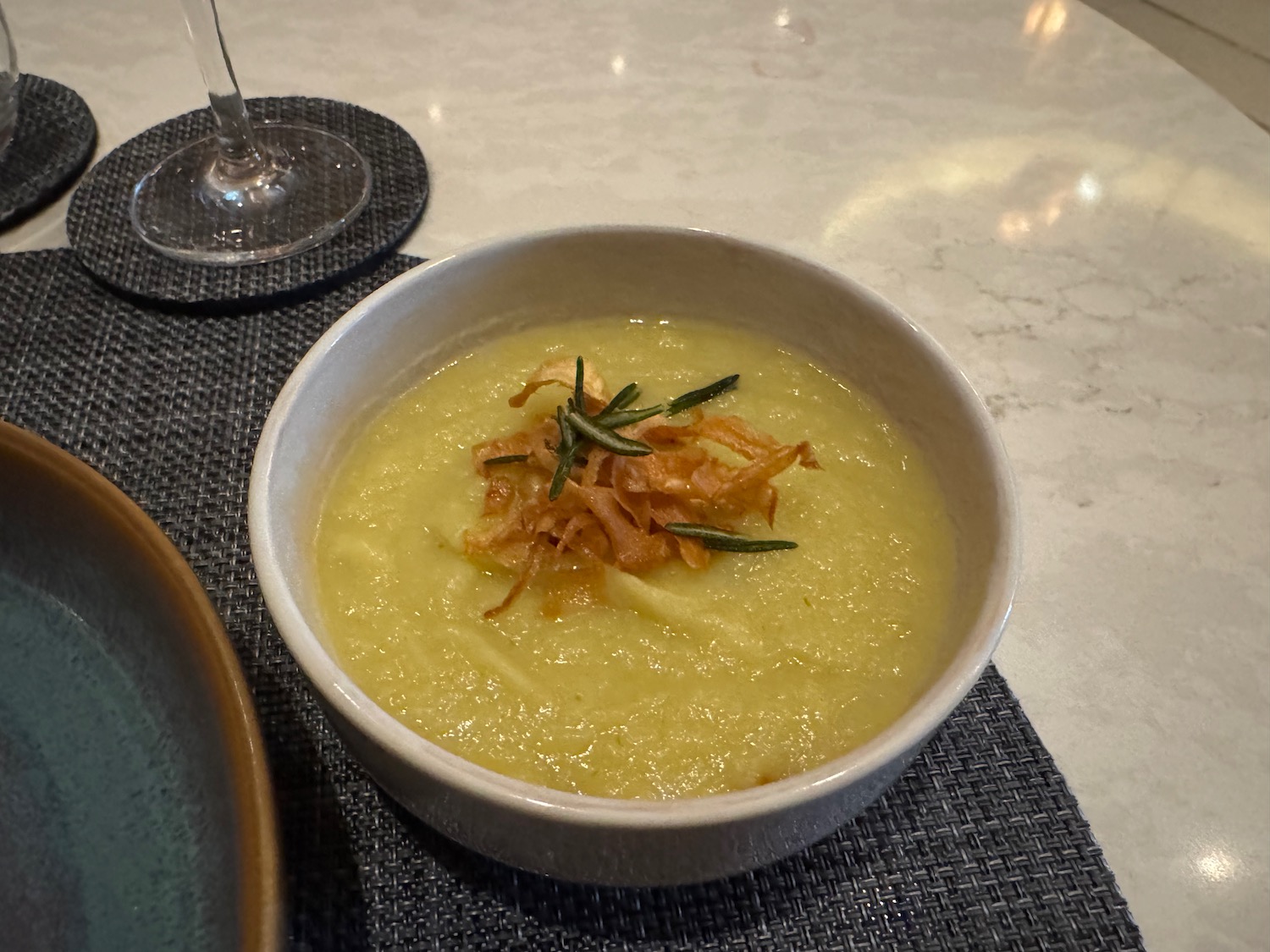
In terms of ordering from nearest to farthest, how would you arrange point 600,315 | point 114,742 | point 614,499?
point 114,742 < point 614,499 < point 600,315

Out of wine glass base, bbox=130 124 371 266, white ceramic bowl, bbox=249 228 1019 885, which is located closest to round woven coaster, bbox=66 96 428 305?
wine glass base, bbox=130 124 371 266

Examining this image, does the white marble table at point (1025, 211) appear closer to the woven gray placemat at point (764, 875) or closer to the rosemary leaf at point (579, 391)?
the woven gray placemat at point (764, 875)

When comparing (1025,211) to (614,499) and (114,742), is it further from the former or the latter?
(114,742)

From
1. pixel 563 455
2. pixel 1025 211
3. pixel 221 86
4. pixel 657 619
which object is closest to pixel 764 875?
pixel 657 619

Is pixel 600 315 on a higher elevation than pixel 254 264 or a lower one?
higher

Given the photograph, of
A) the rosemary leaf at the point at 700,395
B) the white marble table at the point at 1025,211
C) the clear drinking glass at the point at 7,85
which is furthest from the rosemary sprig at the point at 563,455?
the clear drinking glass at the point at 7,85

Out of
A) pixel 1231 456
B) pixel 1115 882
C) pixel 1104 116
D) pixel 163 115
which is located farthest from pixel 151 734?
pixel 1104 116

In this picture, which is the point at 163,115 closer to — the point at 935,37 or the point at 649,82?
the point at 649,82
